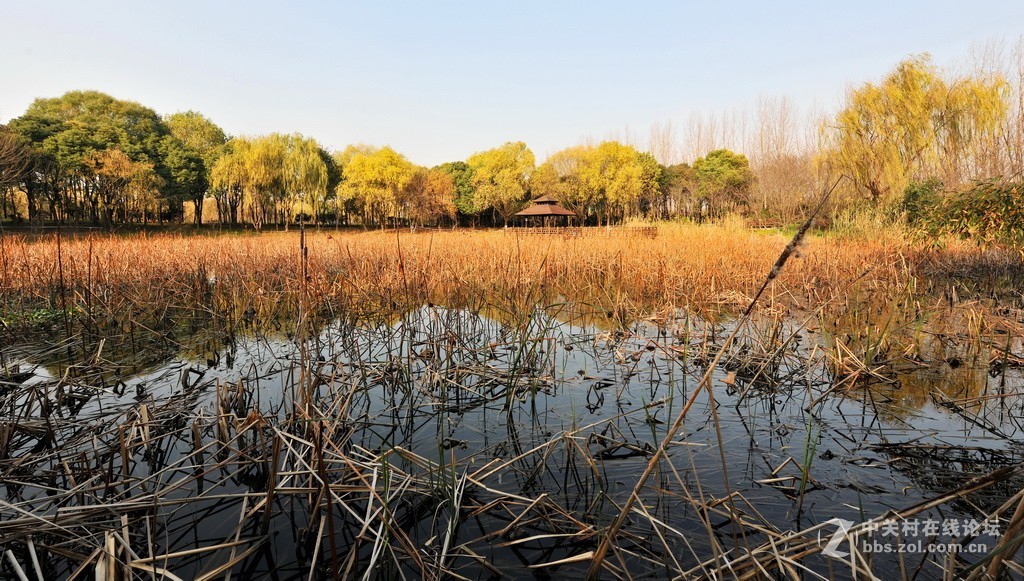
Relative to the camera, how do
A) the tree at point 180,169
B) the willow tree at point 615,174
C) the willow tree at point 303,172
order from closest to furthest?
the tree at point 180,169
the willow tree at point 303,172
the willow tree at point 615,174

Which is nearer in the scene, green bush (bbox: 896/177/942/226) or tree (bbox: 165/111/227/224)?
green bush (bbox: 896/177/942/226)

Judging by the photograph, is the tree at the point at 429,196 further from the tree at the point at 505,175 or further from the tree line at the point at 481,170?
the tree at the point at 505,175

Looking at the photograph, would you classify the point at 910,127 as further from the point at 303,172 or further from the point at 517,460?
the point at 303,172

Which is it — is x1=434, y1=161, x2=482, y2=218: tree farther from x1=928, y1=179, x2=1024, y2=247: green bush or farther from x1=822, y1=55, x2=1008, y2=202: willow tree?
x1=928, y1=179, x2=1024, y2=247: green bush

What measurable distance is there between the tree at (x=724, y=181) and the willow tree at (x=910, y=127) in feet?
77.4

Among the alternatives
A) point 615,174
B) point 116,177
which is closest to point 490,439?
point 116,177

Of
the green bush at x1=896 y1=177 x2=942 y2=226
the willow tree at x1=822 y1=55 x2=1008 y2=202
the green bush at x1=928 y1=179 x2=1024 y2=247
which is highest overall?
the willow tree at x1=822 y1=55 x2=1008 y2=202

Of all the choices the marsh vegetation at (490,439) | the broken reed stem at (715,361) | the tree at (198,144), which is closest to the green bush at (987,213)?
the marsh vegetation at (490,439)

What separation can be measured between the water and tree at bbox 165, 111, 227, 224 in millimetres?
35793

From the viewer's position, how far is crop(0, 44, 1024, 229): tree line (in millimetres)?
16703

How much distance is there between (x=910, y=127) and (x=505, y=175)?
92.7 feet

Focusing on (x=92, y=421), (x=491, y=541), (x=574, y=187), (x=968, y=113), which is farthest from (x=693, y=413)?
(x=574, y=187)

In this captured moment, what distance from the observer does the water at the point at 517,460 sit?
181 cm

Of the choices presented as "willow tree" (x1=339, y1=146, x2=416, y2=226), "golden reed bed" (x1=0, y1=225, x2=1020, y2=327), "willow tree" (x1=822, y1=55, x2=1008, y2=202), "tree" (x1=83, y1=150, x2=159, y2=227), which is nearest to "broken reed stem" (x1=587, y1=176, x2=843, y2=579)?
"golden reed bed" (x1=0, y1=225, x2=1020, y2=327)
